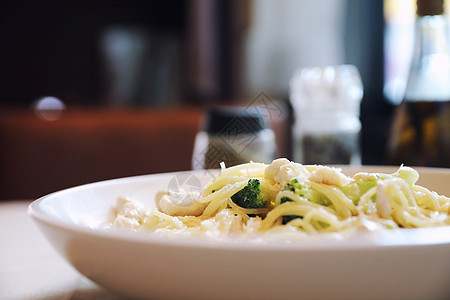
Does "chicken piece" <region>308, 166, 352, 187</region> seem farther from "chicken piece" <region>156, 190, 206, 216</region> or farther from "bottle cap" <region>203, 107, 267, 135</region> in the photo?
"bottle cap" <region>203, 107, 267, 135</region>

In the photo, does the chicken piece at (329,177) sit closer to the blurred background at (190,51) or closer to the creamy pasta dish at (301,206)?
the creamy pasta dish at (301,206)

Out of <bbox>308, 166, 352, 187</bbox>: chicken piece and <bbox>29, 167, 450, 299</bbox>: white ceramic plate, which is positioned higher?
<bbox>308, 166, 352, 187</bbox>: chicken piece

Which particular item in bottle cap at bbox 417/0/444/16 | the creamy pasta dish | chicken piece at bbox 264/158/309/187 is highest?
bottle cap at bbox 417/0/444/16

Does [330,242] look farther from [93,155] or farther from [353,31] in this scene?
[353,31]

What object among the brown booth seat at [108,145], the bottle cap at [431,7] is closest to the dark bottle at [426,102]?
the bottle cap at [431,7]

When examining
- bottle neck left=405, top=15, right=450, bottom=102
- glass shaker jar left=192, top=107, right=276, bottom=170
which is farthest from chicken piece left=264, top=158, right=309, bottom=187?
bottle neck left=405, top=15, right=450, bottom=102

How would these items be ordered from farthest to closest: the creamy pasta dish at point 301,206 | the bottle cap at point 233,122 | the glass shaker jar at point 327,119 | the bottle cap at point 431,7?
the bottle cap at point 233,122 → the glass shaker jar at point 327,119 → the bottle cap at point 431,7 → the creamy pasta dish at point 301,206
